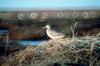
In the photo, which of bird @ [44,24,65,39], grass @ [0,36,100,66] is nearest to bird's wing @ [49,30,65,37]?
bird @ [44,24,65,39]

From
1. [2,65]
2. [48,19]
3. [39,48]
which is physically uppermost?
[48,19]

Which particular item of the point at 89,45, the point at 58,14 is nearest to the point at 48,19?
the point at 58,14

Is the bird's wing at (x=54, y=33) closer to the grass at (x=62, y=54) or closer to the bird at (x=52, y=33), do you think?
the bird at (x=52, y=33)

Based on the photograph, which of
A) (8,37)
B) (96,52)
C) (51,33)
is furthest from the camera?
(8,37)

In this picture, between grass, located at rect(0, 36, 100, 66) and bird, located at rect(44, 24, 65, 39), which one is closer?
grass, located at rect(0, 36, 100, 66)

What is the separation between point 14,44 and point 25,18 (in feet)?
1.64

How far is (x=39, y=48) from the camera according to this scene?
13.7 feet

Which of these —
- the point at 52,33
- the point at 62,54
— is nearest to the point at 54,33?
the point at 52,33

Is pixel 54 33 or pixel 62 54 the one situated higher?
pixel 54 33

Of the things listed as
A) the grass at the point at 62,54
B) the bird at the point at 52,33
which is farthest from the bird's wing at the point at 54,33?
the grass at the point at 62,54

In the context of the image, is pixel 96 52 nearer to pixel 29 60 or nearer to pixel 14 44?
pixel 29 60

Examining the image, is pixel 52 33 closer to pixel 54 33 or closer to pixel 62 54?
pixel 54 33

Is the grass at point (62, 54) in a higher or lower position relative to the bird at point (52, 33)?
lower

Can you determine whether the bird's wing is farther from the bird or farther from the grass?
the grass
